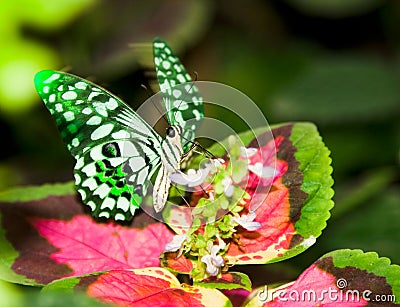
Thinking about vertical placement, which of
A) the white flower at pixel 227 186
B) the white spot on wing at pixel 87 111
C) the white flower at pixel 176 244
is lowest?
the white flower at pixel 176 244

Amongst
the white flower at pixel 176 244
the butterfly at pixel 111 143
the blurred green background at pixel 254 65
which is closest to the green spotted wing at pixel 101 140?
the butterfly at pixel 111 143

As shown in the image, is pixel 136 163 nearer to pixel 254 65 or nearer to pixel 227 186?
pixel 227 186

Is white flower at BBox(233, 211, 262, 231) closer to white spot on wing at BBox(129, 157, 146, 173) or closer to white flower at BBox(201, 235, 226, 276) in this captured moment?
white flower at BBox(201, 235, 226, 276)

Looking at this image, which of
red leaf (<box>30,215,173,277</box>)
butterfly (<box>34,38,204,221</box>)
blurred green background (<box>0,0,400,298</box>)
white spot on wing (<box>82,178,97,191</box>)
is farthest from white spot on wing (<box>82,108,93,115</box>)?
blurred green background (<box>0,0,400,298</box>)

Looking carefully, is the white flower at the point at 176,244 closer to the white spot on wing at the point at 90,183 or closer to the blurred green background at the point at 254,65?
the white spot on wing at the point at 90,183

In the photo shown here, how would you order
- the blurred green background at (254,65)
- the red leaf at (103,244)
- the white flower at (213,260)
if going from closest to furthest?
1. the white flower at (213,260)
2. the red leaf at (103,244)
3. the blurred green background at (254,65)

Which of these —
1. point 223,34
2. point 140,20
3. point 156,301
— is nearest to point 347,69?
point 223,34
